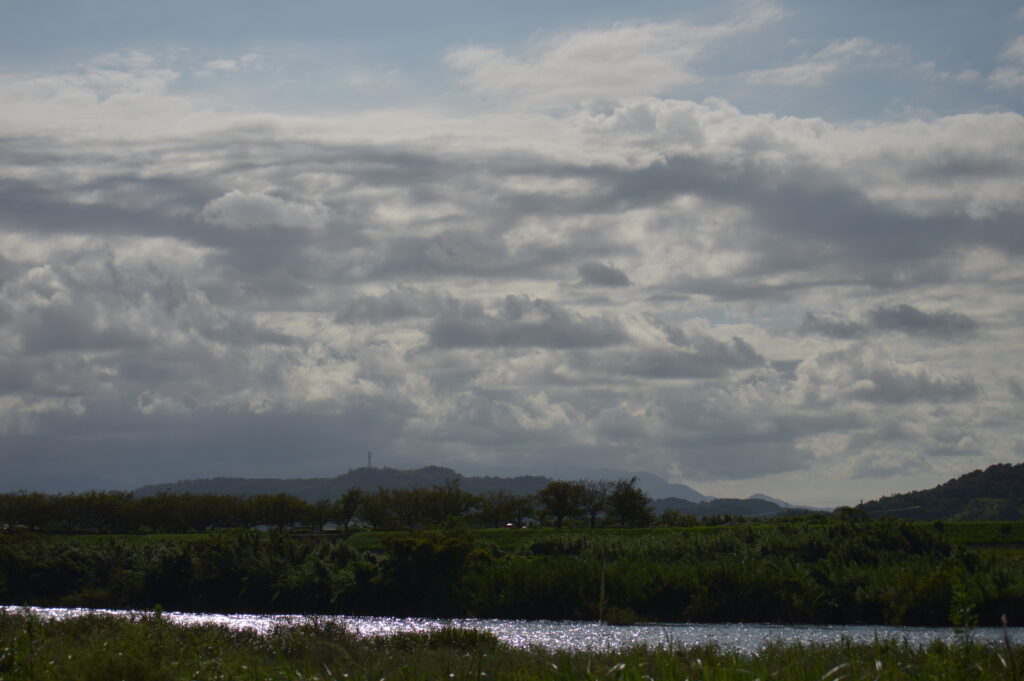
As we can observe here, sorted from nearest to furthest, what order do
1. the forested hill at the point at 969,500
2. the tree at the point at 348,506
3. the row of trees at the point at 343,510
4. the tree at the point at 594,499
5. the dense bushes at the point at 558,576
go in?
the dense bushes at the point at 558,576, the tree at the point at 594,499, the row of trees at the point at 343,510, the tree at the point at 348,506, the forested hill at the point at 969,500

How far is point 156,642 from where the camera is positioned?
16.8 m

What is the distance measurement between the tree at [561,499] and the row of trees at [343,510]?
10cm

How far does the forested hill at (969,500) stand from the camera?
162875 mm

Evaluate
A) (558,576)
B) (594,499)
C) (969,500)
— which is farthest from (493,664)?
(969,500)

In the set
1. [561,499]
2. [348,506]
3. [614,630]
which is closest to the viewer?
[614,630]

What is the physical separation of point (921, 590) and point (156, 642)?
35439mm

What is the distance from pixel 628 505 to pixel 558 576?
48222 mm

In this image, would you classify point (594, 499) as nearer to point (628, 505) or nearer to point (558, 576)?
point (628, 505)

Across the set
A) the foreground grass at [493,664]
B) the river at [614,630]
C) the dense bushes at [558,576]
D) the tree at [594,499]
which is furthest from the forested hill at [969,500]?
the foreground grass at [493,664]

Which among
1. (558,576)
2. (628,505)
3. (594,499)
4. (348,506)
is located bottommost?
(558,576)

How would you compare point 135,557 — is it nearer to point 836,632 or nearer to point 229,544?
point 229,544

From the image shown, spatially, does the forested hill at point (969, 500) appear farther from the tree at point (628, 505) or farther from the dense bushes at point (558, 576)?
the dense bushes at point (558, 576)

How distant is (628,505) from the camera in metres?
95.7

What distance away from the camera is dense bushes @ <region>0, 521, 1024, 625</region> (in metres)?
44.8
